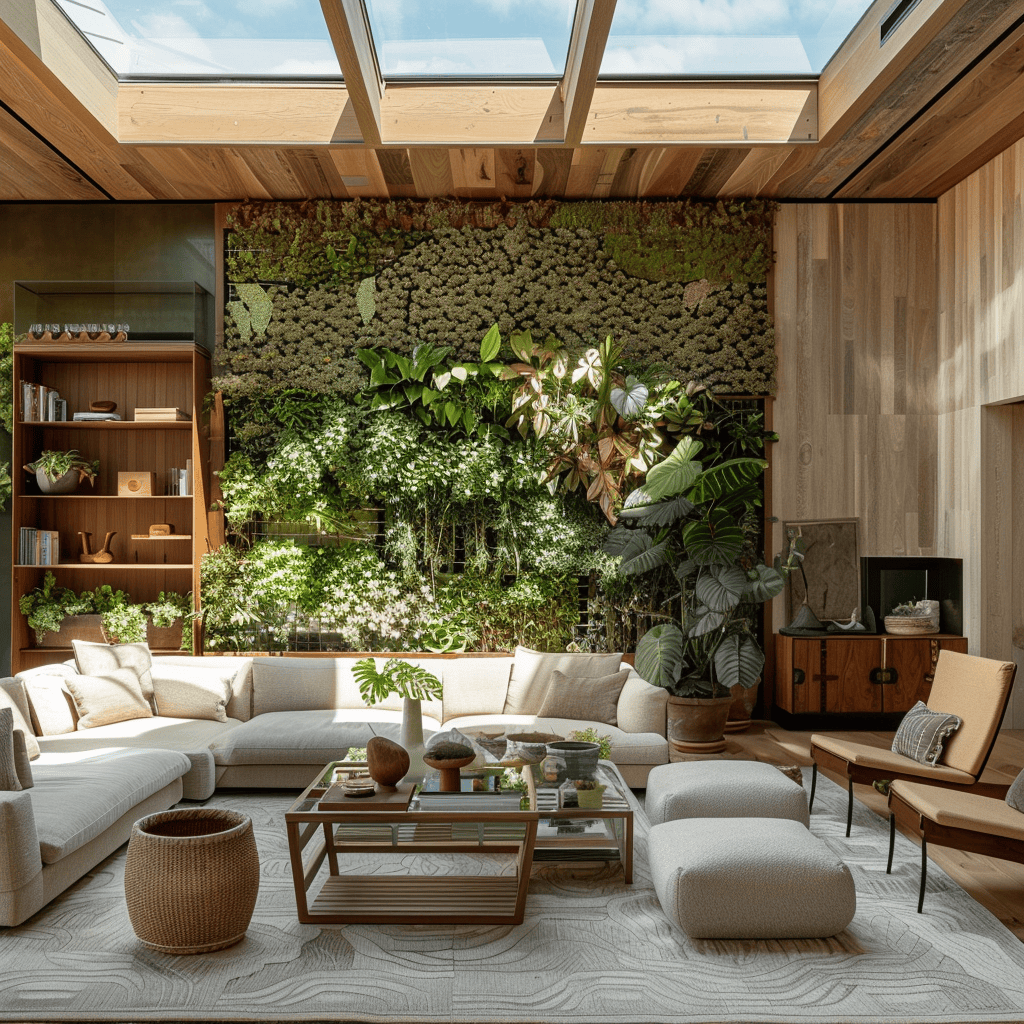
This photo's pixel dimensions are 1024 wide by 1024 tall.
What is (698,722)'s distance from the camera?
19.2 ft

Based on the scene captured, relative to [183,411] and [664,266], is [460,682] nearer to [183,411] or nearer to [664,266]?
[183,411]

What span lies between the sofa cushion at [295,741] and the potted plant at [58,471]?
2.64 m

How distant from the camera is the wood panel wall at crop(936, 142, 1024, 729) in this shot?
6156mm

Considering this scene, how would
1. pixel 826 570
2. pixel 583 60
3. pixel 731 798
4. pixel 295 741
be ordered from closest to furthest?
pixel 731 798
pixel 583 60
pixel 295 741
pixel 826 570

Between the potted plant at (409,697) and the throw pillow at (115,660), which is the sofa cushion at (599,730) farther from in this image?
the throw pillow at (115,660)

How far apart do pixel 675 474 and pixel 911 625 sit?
226 centimetres

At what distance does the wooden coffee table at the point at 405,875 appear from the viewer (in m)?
3.27

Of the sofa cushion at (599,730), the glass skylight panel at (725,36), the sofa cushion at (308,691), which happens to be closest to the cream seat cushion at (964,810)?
the sofa cushion at (599,730)

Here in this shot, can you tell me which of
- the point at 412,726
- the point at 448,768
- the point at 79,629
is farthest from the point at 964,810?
the point at 79,629

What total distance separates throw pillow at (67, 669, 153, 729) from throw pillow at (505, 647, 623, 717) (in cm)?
216

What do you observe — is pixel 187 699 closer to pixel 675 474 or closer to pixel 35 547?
pixel 35 547

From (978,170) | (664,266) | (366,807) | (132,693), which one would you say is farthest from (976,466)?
(132,693)

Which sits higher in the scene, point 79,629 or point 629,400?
point 629,400

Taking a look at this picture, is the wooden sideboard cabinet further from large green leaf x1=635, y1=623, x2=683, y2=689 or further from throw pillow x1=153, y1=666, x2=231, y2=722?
throw pillow x1=153, y1=666, x2=231, y2=722
